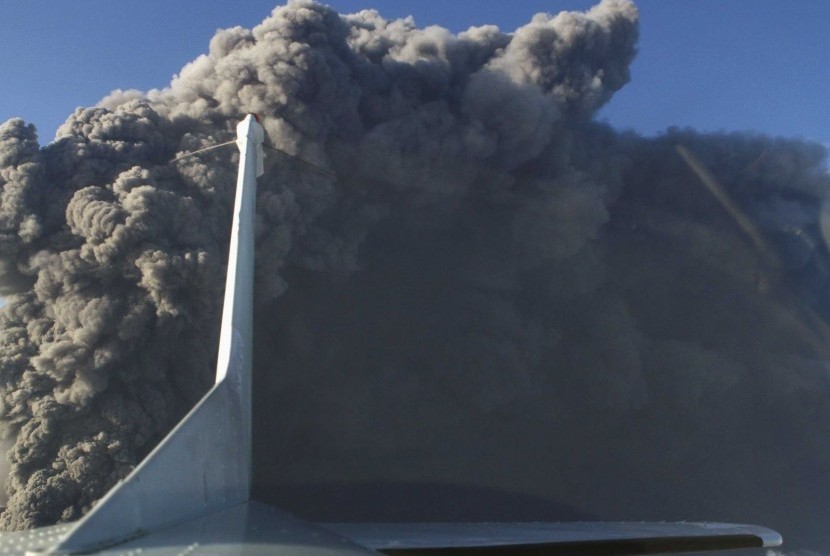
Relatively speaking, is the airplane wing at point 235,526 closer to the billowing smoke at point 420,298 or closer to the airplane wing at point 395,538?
the airplane wing at point 395,538

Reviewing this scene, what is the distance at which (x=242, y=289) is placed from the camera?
25.1ft

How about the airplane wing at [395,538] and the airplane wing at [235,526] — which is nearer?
the airplane wing at [235,526]

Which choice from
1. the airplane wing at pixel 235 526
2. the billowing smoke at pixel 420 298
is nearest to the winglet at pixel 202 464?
the airplane wing at pixel 235 526

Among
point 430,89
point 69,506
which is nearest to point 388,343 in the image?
point 430,89

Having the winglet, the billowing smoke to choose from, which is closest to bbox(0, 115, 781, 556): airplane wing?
the winglet

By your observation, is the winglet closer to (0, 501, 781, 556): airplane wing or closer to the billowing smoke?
(0, 501, 781, 556): airplane wing

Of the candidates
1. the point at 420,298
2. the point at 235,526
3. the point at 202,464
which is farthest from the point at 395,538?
the point at 420,298

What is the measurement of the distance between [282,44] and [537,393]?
45.6 feet

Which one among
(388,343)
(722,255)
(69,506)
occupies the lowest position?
(69,506)

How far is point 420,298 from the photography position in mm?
25859

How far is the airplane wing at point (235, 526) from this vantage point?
357 cm

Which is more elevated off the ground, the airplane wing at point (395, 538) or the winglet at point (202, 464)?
the winglet at point (202, 464)

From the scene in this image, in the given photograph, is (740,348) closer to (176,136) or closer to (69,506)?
(176,136)

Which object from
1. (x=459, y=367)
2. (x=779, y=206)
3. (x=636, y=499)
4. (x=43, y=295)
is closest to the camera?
(x=43, y=295)
